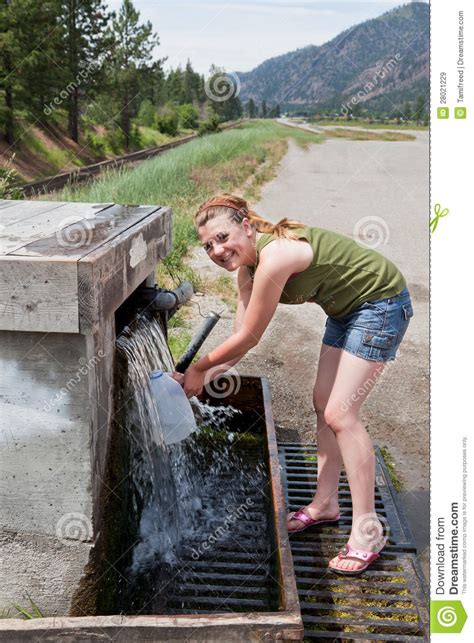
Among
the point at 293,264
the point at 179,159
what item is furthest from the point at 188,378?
the point at 179,159

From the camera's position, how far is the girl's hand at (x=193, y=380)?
2.94 m

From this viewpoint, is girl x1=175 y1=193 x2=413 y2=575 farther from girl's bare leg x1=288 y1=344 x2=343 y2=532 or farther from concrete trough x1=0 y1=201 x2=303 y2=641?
concrete trough x1=0 y1=201 x2=303 y2=641

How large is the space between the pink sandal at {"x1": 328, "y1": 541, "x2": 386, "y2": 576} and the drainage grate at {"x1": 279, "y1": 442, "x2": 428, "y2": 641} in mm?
24

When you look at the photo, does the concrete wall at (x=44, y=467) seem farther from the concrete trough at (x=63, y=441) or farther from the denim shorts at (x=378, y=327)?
the denim shorts at (x=378, y=327)

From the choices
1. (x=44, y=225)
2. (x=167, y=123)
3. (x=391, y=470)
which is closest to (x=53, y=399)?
(x=44, y=225)

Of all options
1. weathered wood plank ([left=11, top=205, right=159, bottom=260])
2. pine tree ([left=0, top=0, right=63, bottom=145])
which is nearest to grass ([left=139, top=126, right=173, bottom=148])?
pine tree ([left=0, top=0, right=63, bottom=145])

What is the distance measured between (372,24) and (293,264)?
683ft

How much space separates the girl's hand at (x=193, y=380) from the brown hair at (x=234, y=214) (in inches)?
23.5

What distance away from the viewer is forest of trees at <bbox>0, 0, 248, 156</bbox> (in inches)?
1062

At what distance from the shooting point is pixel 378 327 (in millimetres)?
2852

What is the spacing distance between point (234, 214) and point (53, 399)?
974mm

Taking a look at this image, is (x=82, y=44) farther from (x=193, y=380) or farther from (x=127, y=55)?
(x=193, y=380)

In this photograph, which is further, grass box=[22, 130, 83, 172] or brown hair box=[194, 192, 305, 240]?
grass box=[22, 130, 83, 172]

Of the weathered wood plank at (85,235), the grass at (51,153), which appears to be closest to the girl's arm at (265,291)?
the weathered wood plank at (85,235)
